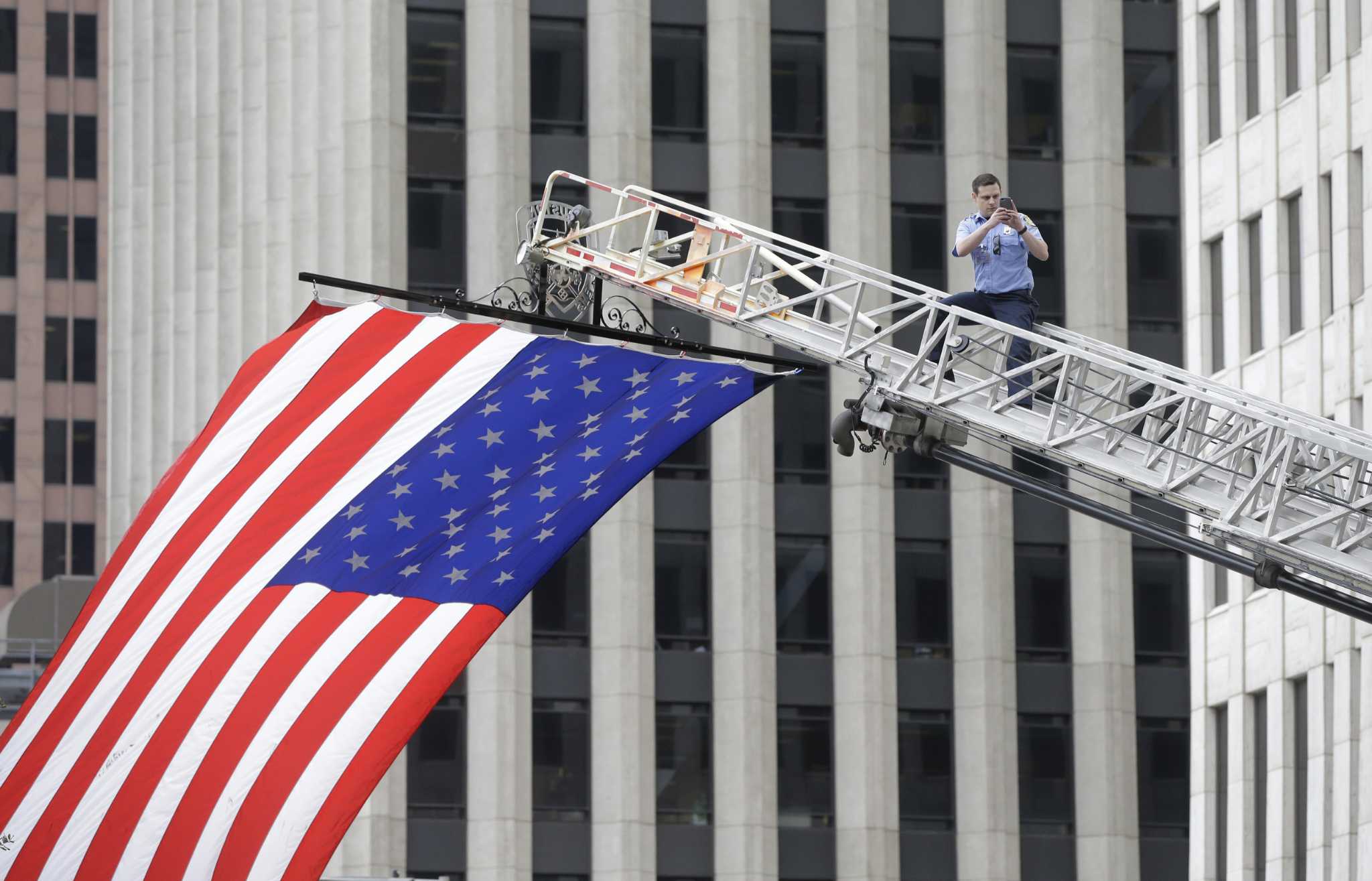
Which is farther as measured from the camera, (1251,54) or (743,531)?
(743,531)

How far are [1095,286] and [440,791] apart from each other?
1926 cm

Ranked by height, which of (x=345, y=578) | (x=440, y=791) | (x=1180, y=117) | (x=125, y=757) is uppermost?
(x=1180, y=117)

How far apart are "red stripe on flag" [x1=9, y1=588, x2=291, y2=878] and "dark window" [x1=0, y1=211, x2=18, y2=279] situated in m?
99.3

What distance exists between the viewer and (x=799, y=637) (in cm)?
6391

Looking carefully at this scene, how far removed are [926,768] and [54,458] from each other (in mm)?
66438

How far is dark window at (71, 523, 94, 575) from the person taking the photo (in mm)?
119438

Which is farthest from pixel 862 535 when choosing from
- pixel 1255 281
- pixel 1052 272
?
pixel 1255 281

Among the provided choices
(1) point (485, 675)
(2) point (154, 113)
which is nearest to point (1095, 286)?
(1) point (485, 675)

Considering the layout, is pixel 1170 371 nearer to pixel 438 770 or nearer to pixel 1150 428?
pixel 1150 428

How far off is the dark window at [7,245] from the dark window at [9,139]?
7.19 ft

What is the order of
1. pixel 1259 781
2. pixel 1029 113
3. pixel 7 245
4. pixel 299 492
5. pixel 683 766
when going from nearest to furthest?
pixel 299 492 < pixel 1259 781 < pixel 683 766 < pixel 1029 113 < pixel 7 245

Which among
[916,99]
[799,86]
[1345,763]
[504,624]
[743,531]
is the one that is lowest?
[1345,763]

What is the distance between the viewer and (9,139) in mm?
122688

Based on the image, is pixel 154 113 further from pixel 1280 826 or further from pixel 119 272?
pixel 1280 826
